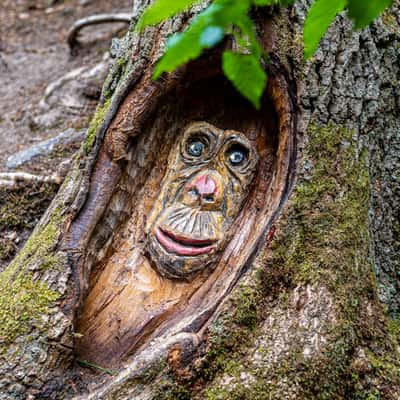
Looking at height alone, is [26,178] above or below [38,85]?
below

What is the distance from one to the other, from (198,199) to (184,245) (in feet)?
0.89

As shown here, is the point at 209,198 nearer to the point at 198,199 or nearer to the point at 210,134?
the point at 198,199

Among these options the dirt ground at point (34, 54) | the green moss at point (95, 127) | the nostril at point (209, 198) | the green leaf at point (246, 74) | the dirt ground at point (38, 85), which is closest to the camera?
the green leaf at point (246, 74)

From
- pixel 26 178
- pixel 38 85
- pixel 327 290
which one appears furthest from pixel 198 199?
pixel 38 85

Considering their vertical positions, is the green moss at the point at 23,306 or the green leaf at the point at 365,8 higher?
the green leaf at the point at 365,8

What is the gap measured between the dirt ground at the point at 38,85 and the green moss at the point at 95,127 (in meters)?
1.01

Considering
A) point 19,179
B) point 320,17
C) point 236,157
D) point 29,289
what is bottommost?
point 29,289

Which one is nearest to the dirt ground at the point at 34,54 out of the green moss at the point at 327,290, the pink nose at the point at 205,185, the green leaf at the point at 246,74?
the pink nose at the point at 205,185

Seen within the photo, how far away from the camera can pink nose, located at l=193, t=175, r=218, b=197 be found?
2879 mm

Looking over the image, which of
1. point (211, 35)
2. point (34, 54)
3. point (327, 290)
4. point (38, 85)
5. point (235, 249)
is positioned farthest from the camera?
point (34, 54)

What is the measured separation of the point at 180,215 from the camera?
2850 millimetres

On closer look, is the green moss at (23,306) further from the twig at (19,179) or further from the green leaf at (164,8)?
the green leaf at (164,8)

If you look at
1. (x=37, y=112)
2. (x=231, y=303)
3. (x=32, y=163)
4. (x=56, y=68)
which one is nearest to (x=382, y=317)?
(x=231, y=303)

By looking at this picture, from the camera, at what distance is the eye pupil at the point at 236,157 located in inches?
117
